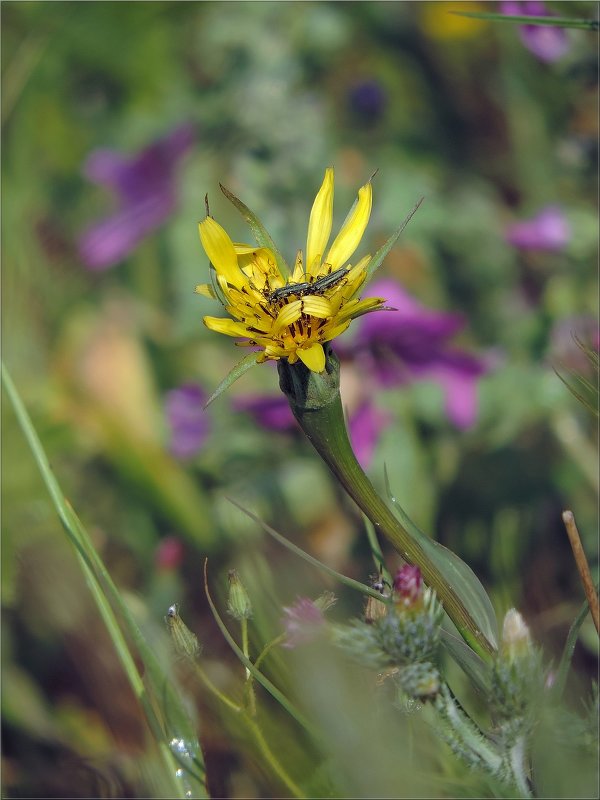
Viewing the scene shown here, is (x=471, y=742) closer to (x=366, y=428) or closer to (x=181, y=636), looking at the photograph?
(x=181, y=636)

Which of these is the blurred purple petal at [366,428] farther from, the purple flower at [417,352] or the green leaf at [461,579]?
the green leaf at [461,579]

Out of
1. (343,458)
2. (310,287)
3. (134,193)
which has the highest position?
(134,193)

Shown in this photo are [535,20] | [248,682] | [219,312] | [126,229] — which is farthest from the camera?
[126,229]

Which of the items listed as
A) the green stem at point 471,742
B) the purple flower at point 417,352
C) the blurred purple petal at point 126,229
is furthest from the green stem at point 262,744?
the blurred purple petal at point 126,229

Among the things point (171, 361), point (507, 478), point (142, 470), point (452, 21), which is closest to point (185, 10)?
point (452, 21)

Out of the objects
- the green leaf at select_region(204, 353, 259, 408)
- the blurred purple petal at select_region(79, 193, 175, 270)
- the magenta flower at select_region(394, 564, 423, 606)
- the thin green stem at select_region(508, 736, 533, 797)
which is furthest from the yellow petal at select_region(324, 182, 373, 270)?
the blurred purple petal at select_region(79, 193, 175, 270)

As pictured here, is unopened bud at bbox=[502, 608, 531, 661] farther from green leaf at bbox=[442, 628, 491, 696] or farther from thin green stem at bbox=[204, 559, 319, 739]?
thin green stem at bbox=[204, 559, 319, 739]

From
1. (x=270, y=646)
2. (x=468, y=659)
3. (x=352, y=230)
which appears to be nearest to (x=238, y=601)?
(x=270, y=646)
